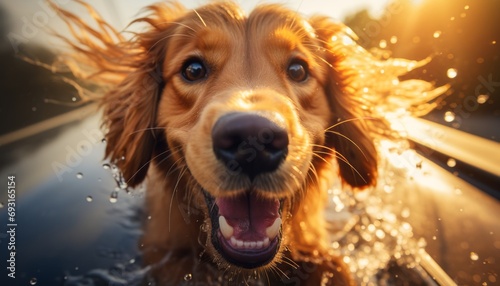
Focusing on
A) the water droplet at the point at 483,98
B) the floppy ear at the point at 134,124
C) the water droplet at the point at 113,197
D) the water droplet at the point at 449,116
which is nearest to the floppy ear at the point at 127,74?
the floppy ear at the point at 134,124

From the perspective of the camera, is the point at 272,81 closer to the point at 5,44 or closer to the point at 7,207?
the point at 7,207

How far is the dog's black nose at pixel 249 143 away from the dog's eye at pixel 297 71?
1020 millimetres

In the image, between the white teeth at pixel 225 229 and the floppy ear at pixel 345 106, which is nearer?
the white teeth at pixel 225 229

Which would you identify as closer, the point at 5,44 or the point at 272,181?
the point at 272,181

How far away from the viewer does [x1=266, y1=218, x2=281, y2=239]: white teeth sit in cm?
245

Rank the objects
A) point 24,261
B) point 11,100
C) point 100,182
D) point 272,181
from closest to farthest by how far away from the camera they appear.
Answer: point 272,181
point 24,261
point 11,100
point 100,182

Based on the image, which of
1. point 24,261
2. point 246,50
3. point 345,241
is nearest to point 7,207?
point 24,261

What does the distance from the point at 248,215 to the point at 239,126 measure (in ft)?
2.54

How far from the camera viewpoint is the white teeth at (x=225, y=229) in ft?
7.99

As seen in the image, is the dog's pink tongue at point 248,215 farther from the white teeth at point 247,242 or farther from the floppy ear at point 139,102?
the floppy ear at point 139,102

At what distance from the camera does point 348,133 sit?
3553 mm

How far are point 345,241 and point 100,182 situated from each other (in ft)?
10.9

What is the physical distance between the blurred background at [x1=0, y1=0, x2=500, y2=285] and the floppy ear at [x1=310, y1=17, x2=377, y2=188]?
0.86 ft

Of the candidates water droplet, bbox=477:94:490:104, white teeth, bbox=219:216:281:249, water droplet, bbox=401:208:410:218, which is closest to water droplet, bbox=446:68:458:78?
→ water droplet, bbox=477:94:490:104
